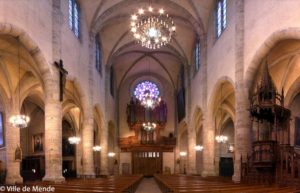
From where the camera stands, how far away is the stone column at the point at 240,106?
17.9 metres

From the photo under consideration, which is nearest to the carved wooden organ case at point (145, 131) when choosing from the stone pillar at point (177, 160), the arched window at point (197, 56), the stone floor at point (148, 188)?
the stone pillar at point (177, 160)

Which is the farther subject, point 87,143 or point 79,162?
point 79,162

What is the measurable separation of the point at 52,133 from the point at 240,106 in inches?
346

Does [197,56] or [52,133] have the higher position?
[197,56]

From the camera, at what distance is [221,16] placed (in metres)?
23.8

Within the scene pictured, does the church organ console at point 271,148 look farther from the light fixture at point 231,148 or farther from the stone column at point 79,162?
the light fixture at point 231,148

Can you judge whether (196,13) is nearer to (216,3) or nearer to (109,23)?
(216,3)

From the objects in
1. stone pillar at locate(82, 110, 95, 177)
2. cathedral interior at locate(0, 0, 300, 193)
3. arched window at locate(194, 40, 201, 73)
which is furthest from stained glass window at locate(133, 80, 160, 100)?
stone pillar at locate(82, 110, 95, 177)

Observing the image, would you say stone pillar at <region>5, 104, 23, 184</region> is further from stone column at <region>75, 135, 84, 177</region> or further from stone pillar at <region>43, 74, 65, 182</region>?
stone column at <region>75, 135, 84, 177</region>

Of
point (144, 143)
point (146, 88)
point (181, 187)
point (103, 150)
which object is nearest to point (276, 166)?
point (181, 187)

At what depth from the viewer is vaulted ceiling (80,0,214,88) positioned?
27000mm

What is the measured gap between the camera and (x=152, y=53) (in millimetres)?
41000

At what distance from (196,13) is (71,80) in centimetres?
1026

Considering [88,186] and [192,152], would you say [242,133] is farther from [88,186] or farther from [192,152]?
[192,152]
